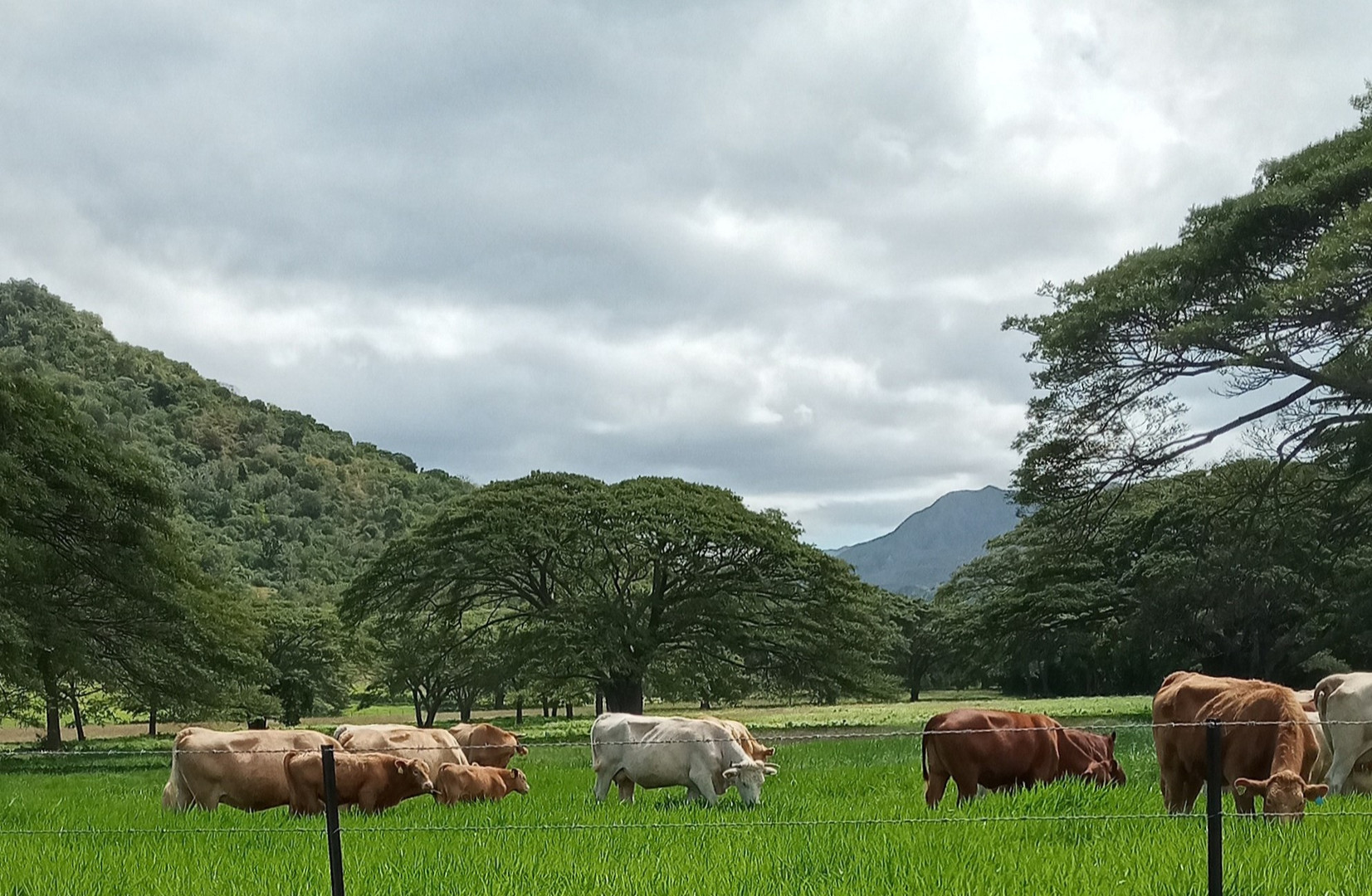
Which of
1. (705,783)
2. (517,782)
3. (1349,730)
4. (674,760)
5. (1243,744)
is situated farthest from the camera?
(517,782)

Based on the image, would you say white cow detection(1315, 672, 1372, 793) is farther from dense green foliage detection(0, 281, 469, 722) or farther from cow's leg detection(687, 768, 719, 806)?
dense green foliage detection(0, 281, 469, 722)

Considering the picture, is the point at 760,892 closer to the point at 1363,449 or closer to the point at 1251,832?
the point at 1251,832

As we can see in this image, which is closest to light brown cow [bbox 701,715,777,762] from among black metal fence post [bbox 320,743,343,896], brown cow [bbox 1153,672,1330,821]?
brown cow [bbox 1153,672,1330,821]

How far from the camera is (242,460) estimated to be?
430 feet

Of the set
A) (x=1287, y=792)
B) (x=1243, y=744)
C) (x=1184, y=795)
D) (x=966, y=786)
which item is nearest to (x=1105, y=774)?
(x=966, y=786)

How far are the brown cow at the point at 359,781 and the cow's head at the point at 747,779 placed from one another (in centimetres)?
319

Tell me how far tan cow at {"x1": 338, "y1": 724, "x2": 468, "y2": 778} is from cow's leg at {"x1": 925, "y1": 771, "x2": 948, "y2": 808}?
5.61 metres

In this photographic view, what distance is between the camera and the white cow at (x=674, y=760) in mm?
11945

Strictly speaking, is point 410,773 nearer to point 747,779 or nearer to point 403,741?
point 403,741

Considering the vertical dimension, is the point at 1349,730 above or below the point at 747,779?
above

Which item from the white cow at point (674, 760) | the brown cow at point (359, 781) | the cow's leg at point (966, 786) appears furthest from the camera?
the white cow at point (674, 760)

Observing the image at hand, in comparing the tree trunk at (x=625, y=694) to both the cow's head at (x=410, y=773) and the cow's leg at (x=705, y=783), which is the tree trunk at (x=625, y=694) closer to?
the cow's leg at (x=705, y=783)

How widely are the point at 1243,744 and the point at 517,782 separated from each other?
858 centimetres

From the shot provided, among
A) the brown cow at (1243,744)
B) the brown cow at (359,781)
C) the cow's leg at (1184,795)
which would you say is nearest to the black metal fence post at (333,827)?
the brown cow at (1243,744)
